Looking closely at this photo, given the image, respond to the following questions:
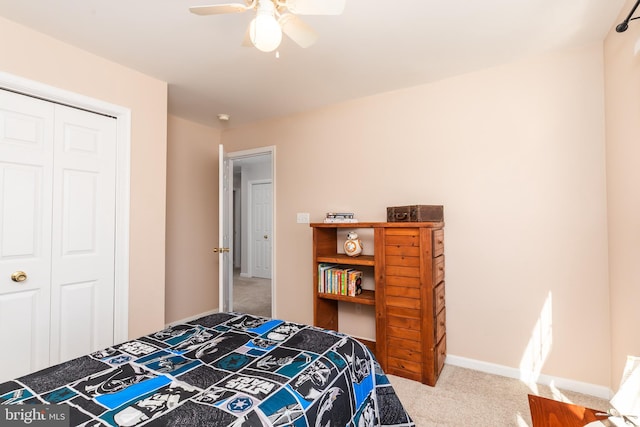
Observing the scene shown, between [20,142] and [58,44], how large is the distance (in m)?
0.72

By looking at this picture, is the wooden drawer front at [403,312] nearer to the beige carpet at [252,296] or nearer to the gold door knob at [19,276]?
the beige carpet at [252,296]

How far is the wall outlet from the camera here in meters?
3.57

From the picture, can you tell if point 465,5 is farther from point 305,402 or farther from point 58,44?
point 58,44

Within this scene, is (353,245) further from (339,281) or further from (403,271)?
(403,271)

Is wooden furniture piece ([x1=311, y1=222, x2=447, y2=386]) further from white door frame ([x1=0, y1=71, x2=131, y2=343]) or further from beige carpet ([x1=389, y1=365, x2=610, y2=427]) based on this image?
white door frame ([x1=0, y1=71, x2=131, y2=343])

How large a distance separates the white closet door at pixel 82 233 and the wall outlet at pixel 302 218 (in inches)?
69.3

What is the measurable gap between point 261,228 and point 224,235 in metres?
3.60

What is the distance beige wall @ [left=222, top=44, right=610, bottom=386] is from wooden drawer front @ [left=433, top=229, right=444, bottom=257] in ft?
0.32

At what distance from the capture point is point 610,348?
2191mm

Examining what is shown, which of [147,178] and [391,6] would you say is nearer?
[391,6]

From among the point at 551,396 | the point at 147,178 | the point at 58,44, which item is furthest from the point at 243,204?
the point at 551,396

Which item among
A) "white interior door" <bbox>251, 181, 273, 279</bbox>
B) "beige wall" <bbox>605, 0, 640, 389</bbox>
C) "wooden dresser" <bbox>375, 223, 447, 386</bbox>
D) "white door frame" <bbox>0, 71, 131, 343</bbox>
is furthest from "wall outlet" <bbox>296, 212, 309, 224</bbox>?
"white interior door" <bbox>251, 181, 273, 279</bbox>

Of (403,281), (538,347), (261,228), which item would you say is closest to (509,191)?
(403,281)

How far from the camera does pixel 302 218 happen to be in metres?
3.60
